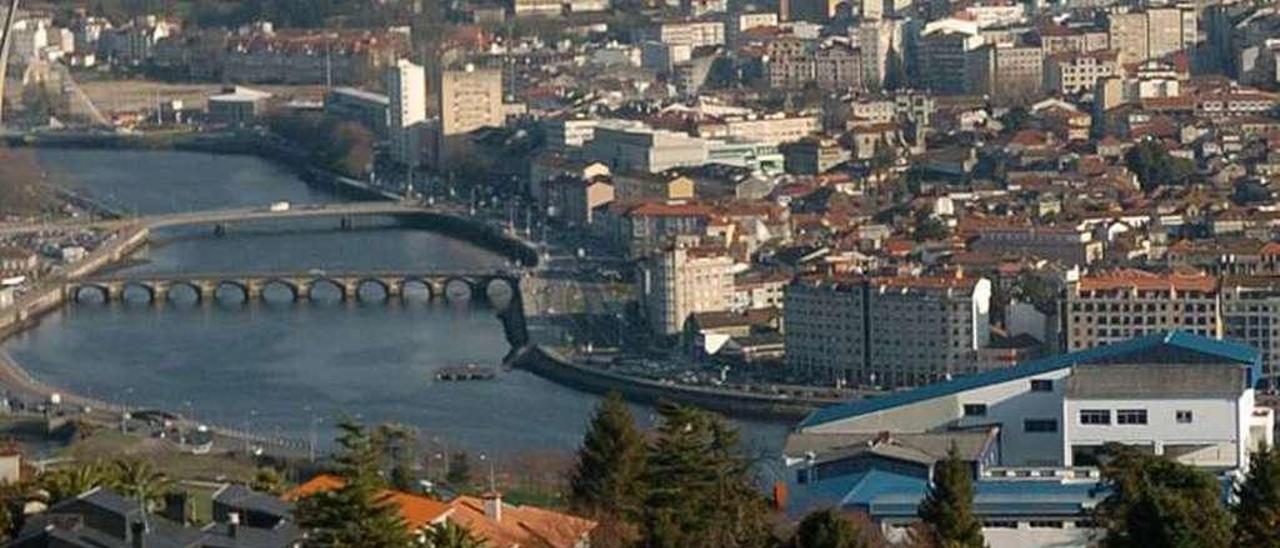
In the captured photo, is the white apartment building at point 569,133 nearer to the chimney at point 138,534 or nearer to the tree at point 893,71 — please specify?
the tree at point 893,71

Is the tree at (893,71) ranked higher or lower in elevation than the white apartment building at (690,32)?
lower

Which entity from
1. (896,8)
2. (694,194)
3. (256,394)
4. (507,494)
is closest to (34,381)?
(256,394)

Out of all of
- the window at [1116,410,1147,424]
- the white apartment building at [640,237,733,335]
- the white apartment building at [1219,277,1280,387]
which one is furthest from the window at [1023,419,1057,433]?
the white apartment building at [640,237,733,335]

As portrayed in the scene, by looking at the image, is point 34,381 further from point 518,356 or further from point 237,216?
point 237,216

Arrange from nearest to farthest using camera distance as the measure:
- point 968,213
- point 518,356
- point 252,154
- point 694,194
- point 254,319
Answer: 1. point 518,356
2. point 254,319
3. point 968,213
4. point 694,194
5. point 252,154

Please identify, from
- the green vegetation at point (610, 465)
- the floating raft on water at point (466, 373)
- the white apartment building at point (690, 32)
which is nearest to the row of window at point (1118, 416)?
the green vegetation at point (610, 465)

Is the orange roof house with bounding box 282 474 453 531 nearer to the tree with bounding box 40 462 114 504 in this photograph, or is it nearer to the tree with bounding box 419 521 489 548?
the tree with bounding box 419 521 489 548

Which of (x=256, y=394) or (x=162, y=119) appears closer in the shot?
(x=256, y=394)
